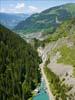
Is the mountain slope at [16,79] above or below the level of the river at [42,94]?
above

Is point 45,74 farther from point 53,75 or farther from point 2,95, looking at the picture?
point 2,95

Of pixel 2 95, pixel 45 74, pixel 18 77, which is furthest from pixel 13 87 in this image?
pixel 45 74

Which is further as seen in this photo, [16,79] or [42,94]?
[16,79]

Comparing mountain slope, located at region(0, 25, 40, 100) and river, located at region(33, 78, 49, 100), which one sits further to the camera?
river, located at region(33, 78, 49, 100)

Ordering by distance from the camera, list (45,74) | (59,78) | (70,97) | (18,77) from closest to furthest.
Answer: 1. (70,97)
2. (59,78)
3. (18,77)
4. (45,74)

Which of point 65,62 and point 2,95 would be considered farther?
point 65,62

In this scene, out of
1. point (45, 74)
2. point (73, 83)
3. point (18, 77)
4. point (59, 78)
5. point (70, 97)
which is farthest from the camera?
point (45, 74)

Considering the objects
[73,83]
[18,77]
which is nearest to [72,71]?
[73,83]

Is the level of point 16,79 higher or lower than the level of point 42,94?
higher

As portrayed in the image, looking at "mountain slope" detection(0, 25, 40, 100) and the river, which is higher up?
"mountain slope" detection(0, 25, 40, 100)

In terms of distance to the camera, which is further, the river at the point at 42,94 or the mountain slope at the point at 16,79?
the river at the point at 42,94
